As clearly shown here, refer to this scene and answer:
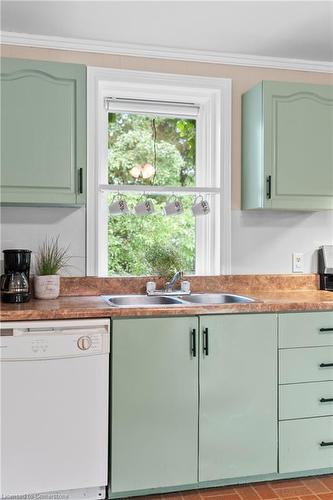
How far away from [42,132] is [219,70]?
49.3 inches

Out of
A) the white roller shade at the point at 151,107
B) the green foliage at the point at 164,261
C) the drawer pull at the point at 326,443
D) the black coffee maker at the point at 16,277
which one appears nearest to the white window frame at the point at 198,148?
the white roller shade at the point at 151,107

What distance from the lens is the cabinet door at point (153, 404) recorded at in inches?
87.9

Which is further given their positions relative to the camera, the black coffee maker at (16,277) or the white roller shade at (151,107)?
the white roller shade at (151,107)

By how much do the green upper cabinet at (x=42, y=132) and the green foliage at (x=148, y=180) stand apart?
1.70 ft

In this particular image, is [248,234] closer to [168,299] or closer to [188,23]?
[168,299]

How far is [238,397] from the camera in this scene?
2.37 meters

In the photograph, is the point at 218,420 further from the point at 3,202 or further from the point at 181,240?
the point at 3,202

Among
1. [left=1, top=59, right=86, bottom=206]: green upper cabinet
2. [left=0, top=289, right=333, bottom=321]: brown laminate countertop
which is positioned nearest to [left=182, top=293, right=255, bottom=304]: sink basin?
[left=0, top=289, right=333, bottom=321]: brown laminate countertop

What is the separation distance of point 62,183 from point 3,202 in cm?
31

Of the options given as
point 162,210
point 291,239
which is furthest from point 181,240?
point 291,239

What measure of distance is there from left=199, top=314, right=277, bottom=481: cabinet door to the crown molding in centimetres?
165

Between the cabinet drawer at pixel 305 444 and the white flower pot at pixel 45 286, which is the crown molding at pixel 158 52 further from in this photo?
the cabinet drawer at pixel 305 444

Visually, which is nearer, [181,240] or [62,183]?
[62,183]

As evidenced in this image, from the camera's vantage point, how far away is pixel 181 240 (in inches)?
123
